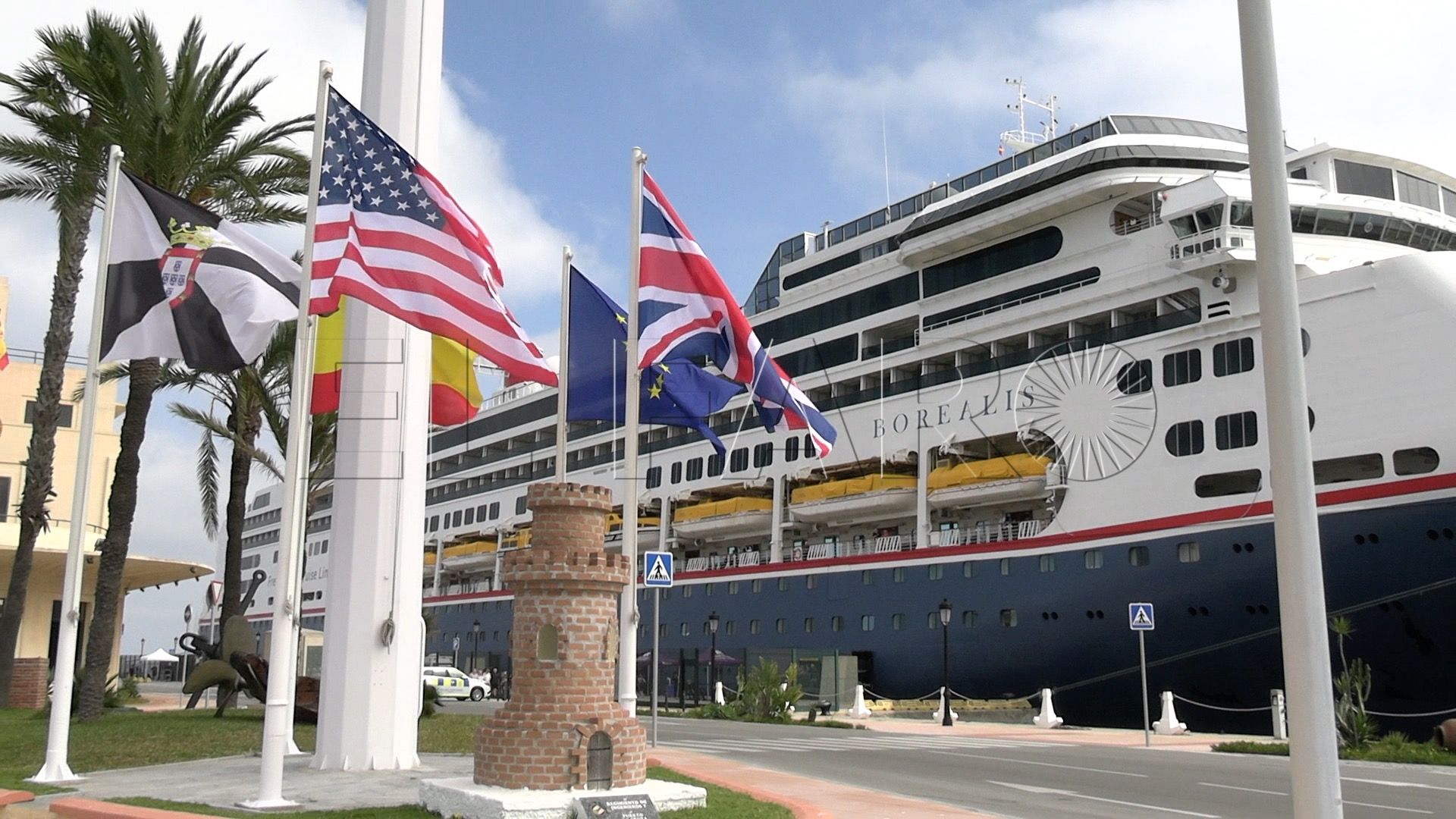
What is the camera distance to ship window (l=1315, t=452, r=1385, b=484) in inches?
898

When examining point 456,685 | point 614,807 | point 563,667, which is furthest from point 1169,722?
point 456,685

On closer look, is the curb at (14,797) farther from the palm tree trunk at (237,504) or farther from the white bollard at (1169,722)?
the white bollard at (1169,722)

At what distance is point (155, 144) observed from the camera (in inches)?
750

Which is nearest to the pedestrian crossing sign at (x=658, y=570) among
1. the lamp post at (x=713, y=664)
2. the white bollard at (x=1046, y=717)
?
the white bollard at (x=1046, y=717)

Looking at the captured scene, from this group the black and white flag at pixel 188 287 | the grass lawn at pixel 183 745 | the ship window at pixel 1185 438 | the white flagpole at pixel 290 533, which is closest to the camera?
the grass lawn at pixel 183 745

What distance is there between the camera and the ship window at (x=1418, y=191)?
27.8m

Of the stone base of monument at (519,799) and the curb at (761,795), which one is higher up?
the stone base of monument at (519,799)

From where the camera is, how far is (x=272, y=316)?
1205 cm

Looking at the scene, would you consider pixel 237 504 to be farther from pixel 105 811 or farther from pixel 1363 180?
pixel 1363 180

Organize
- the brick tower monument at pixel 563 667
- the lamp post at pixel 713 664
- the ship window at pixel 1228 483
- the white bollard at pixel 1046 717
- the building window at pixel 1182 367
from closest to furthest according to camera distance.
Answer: the brick tower monument at pixel 563 667 < the ship window at pixel 1228 483 < the building window at pixel 1182 367 < the white bollard at pixel 1046 717 < the lamp post at pixel 713 664

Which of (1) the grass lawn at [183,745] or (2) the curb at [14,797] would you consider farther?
(2) the curb at [14,797]

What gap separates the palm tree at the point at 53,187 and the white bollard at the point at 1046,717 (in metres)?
19.9

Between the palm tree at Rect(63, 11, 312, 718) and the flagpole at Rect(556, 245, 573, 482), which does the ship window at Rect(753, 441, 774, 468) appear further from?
the flagpole at Rect(556, 245, 573, 482)

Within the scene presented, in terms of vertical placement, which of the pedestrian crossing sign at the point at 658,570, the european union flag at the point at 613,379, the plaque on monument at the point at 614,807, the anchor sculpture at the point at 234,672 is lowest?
the plaque on monument at the point at 614,807
